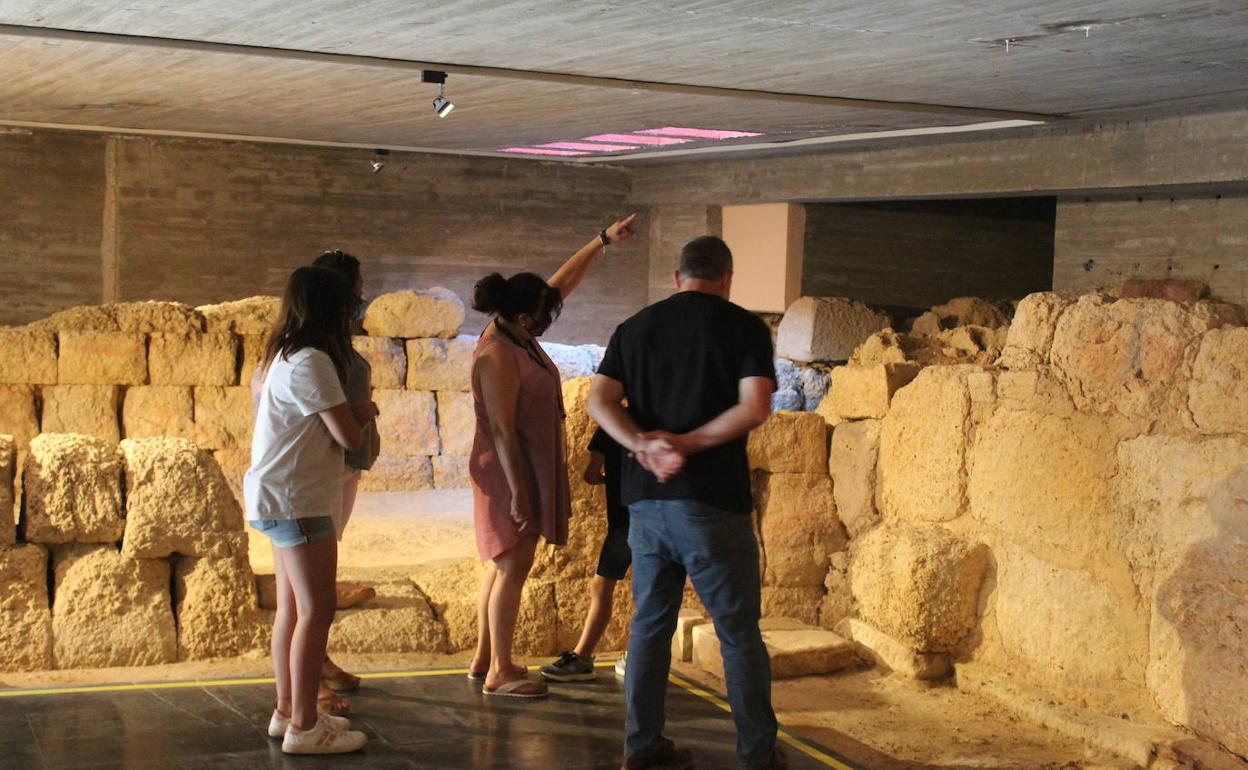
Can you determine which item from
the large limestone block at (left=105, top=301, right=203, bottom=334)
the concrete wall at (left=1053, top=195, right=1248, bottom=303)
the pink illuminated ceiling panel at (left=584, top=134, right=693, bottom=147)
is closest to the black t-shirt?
the concrete wall at (left=1053, top=195, right=1248, bottom=303)

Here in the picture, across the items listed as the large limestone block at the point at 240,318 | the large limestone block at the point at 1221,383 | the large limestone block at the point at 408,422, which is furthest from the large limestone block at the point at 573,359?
the large limestone block at the point at 1221,383

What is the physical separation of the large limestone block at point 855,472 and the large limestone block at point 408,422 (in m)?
5.90

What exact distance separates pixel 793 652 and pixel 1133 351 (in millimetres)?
2049

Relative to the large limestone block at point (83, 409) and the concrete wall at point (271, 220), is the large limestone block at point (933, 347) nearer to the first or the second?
the large limestone block at point (83, 409)

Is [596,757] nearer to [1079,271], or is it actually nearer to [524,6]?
[524,6]

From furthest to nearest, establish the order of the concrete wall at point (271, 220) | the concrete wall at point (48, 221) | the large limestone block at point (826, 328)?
1. the concrete wall at point (271, 220)
2. the concrete wall at point (48, 221)
3. the large limestone block at point (826, 328)

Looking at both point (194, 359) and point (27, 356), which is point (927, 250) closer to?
point (194, 359)

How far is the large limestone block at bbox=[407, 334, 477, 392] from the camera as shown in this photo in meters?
12.0

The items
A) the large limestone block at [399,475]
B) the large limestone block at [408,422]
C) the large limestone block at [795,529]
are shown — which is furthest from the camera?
the large limestone block at [408,422]

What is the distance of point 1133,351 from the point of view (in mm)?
5414

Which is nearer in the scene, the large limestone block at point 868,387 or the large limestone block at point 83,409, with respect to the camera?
the large limestone block at point 868,387

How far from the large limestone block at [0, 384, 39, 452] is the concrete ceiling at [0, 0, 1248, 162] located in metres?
2.19

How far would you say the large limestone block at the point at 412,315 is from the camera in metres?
12.0

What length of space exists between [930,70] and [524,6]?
241 cm
